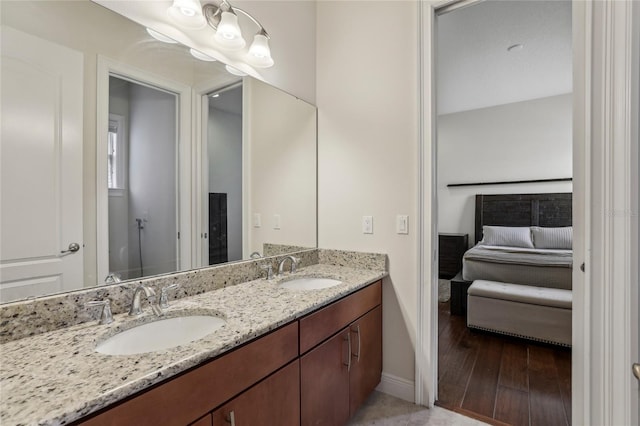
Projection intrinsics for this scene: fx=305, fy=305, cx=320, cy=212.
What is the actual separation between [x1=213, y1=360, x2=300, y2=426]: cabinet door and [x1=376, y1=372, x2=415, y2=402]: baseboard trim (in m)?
0.93

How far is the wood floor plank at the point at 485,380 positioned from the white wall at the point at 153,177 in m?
1.89

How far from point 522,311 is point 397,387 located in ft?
4.79

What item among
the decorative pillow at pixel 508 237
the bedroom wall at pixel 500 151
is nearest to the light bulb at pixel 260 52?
the decorative pillow at pixel 508 237

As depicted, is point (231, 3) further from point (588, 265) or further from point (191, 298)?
point (588, 265)

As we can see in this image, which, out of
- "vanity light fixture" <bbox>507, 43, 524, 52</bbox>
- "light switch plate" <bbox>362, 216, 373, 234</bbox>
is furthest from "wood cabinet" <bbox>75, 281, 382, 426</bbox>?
"vanity light fixture" <bbox>507, 43, 524, 52</bbox>

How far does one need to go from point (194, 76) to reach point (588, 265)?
1.81m

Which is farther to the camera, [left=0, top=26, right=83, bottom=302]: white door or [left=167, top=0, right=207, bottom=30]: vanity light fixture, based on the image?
[left=167, top=0, right=207, bottom=30]: vanity light fixture

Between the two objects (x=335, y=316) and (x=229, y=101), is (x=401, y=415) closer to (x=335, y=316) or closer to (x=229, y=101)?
(x=335, y=316)

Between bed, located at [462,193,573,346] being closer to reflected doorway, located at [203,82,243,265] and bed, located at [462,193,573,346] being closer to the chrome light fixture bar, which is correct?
reflected doorway, located at [203,82,243,265]

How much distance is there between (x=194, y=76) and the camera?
4.83 ft

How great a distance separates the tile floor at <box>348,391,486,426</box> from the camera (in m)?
1.66

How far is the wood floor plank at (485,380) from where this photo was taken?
1.82m

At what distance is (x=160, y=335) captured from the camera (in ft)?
3.58

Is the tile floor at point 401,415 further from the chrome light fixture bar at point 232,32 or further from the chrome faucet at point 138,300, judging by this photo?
the chrome light fixture bar at point 232,32
